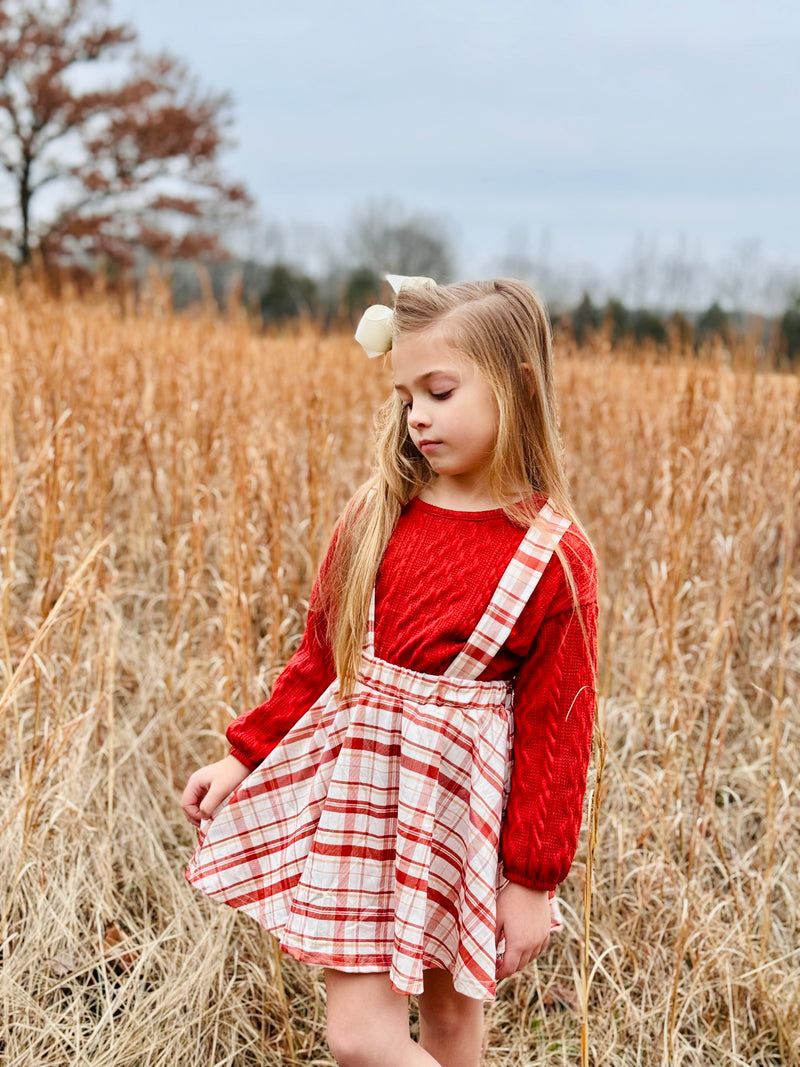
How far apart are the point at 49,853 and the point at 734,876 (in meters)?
1.36

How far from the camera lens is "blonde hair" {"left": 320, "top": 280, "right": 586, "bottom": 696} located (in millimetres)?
1070

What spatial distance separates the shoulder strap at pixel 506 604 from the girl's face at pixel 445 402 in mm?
122

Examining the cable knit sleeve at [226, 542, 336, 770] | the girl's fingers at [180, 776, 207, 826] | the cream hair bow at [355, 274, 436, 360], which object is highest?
the cream hair bow at [355, 274, 436, 360]

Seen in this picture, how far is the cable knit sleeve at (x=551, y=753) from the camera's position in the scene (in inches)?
41.4

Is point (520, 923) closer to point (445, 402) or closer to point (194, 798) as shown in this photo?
point (194, 798)

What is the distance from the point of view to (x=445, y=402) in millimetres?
1066

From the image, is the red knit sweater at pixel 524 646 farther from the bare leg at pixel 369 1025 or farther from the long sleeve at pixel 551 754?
the bare leg at pixel 369 1025

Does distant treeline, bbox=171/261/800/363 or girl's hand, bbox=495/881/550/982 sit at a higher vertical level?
girl's hand, bbox=495/881/550/982

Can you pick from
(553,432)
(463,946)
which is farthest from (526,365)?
(463,946)

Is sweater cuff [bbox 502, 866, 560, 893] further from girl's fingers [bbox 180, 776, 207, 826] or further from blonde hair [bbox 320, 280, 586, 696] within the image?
girl's fingers [bbox 180, 776, 207, 826]

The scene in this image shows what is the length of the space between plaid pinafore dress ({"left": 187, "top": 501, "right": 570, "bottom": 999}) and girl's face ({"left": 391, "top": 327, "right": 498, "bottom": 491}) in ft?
0.41

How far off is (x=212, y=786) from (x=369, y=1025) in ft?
1.13

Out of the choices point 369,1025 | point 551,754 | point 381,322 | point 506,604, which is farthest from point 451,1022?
point 381,322

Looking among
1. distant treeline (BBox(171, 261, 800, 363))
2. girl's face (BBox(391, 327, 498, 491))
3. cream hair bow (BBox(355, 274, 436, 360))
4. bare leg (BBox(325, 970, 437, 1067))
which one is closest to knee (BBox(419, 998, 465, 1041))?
bare leg (BBox(325, 970, 437, 1067))
